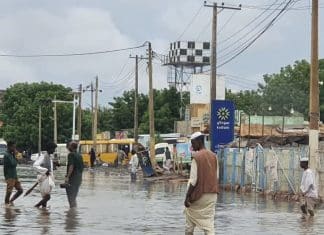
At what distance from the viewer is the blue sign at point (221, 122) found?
119 feet

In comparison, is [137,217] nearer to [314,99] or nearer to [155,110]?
[314,99]

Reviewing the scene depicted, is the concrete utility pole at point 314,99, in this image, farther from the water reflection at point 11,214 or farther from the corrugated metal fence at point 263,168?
the water reflection at point 11,214

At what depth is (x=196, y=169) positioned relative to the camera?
451 inches

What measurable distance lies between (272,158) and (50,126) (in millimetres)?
76262

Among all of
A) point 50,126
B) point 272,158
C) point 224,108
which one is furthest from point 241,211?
point 50,126

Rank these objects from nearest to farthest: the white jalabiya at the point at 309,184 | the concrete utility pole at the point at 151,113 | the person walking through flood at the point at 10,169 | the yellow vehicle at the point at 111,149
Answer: the white jalabiya at the point at 309,184, the person walking through flood at the point at 10,169, the concrete utility pole at the point at 151,113, the yellow vehicle at the point at 111,149

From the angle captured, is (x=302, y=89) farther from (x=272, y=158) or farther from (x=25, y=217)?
(x=25, y=217)

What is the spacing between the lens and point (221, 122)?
36.4m

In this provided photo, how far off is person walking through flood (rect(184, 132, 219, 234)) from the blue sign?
80.0ft

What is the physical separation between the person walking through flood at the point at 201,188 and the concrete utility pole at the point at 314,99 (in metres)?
14.8

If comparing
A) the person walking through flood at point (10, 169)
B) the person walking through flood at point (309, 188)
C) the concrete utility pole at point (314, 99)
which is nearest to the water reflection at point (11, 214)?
the person walking through flood at point (10, 169)

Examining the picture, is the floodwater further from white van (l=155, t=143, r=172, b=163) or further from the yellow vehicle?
the yellow vehicle

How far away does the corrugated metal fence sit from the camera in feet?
90.1

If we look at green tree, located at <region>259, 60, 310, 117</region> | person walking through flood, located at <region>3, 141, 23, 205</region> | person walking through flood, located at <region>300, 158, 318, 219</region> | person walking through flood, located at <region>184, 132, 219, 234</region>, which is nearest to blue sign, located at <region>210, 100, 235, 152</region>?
person walking through flood, located at <region>300, 158, 318, 219</region>
